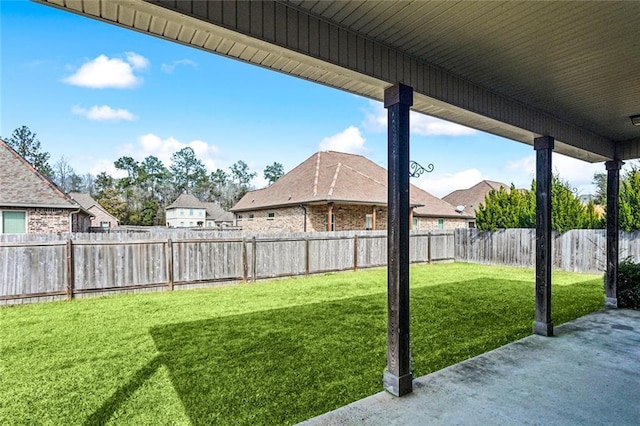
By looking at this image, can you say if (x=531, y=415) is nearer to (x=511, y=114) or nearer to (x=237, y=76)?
(x=511, y=114)

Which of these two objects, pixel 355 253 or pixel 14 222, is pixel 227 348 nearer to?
pixel 355 253

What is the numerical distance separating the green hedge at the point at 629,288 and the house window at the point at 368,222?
33.3ft

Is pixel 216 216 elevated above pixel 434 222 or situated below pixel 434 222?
above

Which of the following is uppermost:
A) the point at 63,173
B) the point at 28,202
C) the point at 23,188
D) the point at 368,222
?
the point at 63,173

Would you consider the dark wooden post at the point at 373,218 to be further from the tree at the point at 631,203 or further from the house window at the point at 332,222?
the tree at the point at 631,203

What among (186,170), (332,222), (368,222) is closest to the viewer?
(332,222)

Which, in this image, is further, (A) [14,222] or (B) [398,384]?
(A) [14,222]

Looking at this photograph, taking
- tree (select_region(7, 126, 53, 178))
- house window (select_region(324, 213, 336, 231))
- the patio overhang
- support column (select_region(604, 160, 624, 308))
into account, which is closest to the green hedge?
support column (select_region(604, 160, 624, 308))

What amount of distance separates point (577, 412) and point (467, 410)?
90cm

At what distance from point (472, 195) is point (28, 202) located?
94.7 ft

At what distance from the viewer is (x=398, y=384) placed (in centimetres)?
308

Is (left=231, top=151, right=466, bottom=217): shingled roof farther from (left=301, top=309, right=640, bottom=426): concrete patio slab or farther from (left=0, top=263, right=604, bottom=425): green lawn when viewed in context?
(left=301, top=309, right=640, bottom=426): concrete patio slab

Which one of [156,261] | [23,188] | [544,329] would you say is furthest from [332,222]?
[23,188]

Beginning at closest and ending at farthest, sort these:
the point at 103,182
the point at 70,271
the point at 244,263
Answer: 1. the point at 70,271
2. the point at 244,263
3. the point at 103,182
